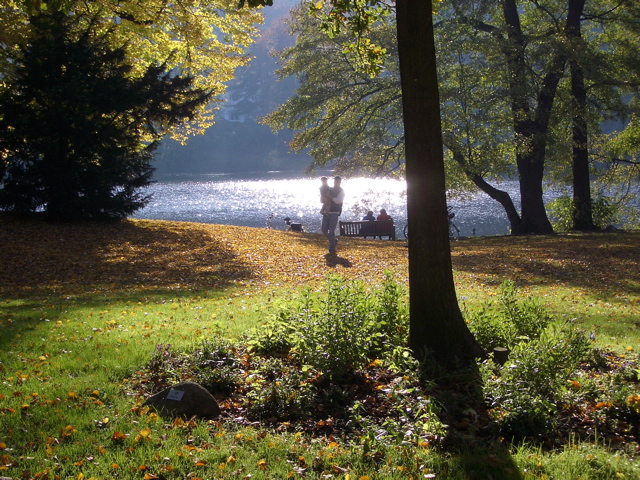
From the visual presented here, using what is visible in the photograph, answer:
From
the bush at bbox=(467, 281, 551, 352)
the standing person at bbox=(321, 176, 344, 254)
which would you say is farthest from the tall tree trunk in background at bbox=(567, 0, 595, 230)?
the bush at bbox=(467, 281, 551, 352)

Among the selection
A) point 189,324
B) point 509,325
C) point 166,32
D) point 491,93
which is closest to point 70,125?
point 166,32

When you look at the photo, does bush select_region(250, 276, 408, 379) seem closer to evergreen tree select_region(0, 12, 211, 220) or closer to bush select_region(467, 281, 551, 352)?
bush select_region(467, 281, 551, 352)

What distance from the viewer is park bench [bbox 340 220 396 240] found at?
67.8 feet

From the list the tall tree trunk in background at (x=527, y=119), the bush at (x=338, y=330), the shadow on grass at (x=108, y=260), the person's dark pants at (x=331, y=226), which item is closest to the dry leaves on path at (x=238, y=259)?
the shadow on grass at (x=108, y=260)

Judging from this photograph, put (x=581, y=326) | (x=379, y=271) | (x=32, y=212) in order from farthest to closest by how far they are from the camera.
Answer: (x=32, y=212), (x=379, y=271), (x=581, y=326)

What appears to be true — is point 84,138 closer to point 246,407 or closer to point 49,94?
point 49,94

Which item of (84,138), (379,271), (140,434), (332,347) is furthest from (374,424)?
(84,138)

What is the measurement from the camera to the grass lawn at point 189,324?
344 cm

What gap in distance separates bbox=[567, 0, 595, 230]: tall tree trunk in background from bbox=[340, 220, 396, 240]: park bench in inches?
281

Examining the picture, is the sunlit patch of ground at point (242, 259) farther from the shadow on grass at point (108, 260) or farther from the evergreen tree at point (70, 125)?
the evergreen tree at point (70, 125)

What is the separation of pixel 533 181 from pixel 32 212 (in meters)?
17.6

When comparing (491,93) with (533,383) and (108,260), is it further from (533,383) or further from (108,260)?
(533,383)

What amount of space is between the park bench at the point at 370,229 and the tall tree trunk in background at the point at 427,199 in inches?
608

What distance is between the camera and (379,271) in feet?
41.0
